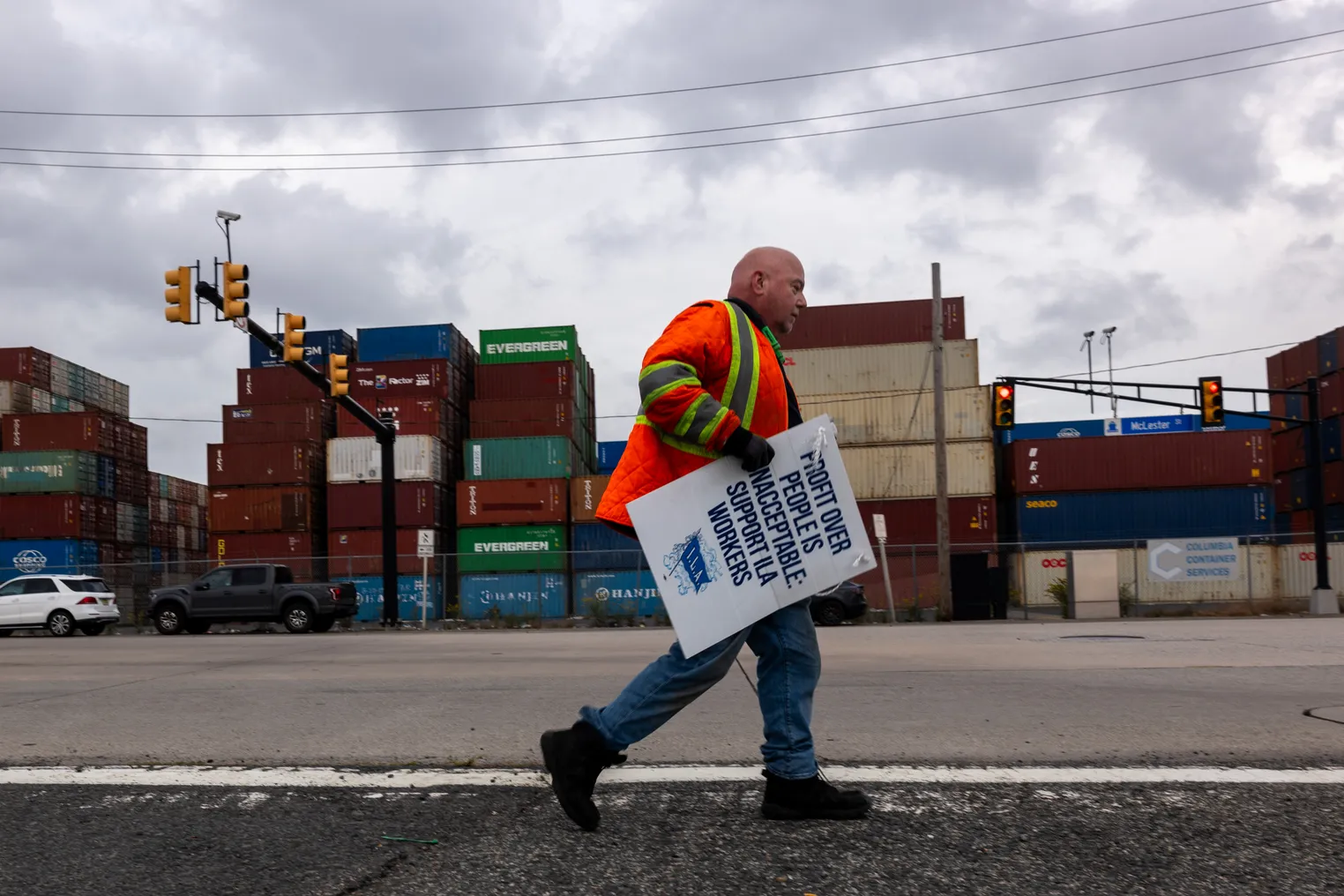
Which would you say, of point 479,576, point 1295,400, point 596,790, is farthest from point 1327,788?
point 1295,400

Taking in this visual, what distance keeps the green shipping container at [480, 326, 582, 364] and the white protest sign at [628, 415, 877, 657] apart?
116 feet

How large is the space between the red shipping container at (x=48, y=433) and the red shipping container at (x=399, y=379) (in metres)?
9.22

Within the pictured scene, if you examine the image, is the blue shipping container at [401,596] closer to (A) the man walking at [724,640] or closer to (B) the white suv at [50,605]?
(B) the white suv at [50,605]

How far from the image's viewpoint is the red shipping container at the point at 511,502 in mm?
34219

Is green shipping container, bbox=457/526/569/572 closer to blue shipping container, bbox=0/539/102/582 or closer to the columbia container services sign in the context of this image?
blue shipping container, bbox=0/539/102/582

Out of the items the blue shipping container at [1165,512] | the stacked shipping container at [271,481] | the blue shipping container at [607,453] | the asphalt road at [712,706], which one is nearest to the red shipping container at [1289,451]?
the blue shipping container at [1165,512]

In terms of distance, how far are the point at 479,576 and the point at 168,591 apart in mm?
7338

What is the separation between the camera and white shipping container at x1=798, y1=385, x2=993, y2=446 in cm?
3406

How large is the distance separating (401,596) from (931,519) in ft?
52.8

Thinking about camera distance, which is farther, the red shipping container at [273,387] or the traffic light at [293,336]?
the red shipping container at [273,387]

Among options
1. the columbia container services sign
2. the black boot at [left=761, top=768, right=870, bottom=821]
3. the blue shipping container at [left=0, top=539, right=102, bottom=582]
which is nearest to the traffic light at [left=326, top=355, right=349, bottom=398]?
the columbia container services sign

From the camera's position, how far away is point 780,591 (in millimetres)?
3264

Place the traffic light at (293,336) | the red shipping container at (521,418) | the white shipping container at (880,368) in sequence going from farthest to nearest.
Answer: the red shipping container at (521,418), the white shipping container at (880,368), the traffic light at (293,336)

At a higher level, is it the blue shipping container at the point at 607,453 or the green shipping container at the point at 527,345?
the green shipping container at the point at 527,345
